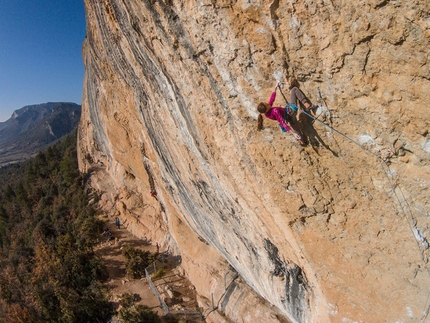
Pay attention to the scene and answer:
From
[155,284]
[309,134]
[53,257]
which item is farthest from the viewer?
[53,257]

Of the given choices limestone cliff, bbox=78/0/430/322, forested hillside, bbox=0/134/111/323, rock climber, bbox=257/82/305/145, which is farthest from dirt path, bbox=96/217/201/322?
rock climber, bbox=257/82/305/145

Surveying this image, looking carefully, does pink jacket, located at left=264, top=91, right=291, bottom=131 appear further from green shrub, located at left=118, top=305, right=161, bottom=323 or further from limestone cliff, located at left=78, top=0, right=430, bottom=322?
green shrub, located at left=118, top=305, right=161, bottom=323

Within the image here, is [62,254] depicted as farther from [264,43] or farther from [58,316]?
[264,43]

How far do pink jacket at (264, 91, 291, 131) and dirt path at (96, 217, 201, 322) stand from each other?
9.23 meters

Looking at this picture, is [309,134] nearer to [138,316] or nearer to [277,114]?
[277,114]

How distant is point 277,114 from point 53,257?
54.3 feet

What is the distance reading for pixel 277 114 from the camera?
3.75 m

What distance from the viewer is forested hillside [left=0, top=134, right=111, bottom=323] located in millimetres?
11969

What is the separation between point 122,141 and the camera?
12.2 m

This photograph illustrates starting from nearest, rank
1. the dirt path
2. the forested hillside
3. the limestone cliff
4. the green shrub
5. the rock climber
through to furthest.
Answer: the limestone cliff < the rock climber < the green shrub < the dirt path < the forested hillside

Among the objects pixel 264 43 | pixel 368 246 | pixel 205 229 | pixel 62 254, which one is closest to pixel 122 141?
pixel 205 229

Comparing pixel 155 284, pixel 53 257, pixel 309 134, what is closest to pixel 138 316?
pixel 155 284

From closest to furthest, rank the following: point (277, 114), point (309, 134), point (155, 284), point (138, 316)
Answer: point (277, 114)
point (309, 134)
point (138, 316)
point (155, 284)

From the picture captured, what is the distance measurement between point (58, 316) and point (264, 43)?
14.3m
